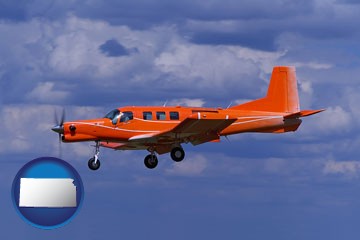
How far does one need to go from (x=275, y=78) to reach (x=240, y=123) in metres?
5.91

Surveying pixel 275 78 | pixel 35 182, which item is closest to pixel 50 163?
pixel 35 182

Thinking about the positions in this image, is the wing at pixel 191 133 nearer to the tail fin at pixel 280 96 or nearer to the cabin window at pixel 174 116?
the cabin window at pixel 174 116

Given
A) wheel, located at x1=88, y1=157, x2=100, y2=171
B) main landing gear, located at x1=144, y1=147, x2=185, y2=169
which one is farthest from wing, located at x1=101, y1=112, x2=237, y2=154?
wheel, located at x1=88, y1=157, x2=100, y2=171

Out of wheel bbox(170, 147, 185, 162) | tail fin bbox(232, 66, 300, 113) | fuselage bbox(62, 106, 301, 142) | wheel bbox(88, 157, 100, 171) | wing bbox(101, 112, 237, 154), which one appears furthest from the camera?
tail fin bbox(232, 66, 300, 113)

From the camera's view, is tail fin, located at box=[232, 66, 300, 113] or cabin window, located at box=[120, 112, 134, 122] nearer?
cabin window, located at box=[120, 112, 134, 122]

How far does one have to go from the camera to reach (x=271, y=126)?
194ft

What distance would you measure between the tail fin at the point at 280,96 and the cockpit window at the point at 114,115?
30.7 feet

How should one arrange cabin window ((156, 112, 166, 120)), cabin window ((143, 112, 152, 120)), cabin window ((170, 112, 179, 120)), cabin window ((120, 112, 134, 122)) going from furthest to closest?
cabin window ((170, 112, 179, 120)) < cabin window ((156, 112, 166, 120)) < cabin window ((143, 112, 152, 120)) < cabin window ((120, 112, 134, 122))

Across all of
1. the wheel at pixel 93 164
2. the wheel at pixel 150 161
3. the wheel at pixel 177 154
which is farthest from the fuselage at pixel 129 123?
the wheel at pixel 150 161

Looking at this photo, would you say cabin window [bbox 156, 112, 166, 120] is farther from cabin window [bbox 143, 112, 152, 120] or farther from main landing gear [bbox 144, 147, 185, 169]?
main landing gear [bbox 144, 147, 185, 169]

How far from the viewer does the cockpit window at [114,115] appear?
5547 cm

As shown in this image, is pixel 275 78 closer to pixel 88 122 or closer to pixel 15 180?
pixel 88 122

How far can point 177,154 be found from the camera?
57.1m

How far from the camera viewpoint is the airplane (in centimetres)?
5466
